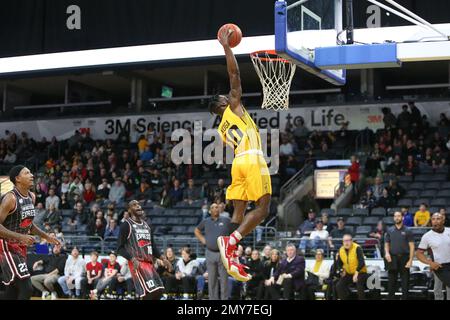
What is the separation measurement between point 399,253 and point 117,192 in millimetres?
10675

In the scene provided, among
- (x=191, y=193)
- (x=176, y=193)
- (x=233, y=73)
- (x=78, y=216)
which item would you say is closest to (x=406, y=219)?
(x=191, y=193)

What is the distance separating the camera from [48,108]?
30.3 meters

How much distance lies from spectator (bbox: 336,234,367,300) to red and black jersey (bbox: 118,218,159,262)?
15.5 feet

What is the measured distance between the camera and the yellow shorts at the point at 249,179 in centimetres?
798

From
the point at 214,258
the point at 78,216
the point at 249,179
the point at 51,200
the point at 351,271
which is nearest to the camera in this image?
the point at 249,179

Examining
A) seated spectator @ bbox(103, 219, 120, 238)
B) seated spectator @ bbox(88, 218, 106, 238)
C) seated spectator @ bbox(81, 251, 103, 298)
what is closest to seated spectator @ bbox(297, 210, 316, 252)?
seated spectator @ bbox(81, 251, 103, 298)

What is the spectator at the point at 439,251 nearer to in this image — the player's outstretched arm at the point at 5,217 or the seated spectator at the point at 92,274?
the player's outstretched arm at the point at 5,217

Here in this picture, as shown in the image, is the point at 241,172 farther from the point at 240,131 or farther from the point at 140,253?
the point at 140,253

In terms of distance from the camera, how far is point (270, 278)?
49.0 feet

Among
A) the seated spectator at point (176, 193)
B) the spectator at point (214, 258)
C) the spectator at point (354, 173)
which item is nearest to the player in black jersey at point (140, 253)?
the spectator at point (214, 258)

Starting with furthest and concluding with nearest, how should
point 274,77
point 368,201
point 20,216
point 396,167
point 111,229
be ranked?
point 396,167 → point 111,229 → point 368,201 → point 274,77 → point 20,216

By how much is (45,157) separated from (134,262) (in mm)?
16972

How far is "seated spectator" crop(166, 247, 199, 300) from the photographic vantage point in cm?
1580
